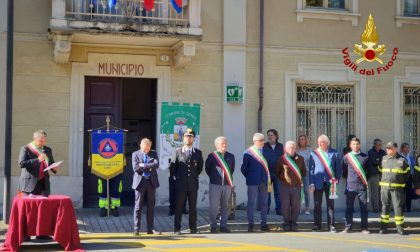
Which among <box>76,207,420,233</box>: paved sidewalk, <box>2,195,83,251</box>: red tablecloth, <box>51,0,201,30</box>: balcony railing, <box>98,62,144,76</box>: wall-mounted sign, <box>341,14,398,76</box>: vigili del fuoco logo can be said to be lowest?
<box>76,207,420,233</box>: paved sidewalk

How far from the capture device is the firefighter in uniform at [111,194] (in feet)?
48.4

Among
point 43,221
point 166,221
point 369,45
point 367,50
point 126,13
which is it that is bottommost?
point 166,221

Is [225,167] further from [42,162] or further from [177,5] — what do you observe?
[177,5]

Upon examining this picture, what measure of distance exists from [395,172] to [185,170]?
4181mm

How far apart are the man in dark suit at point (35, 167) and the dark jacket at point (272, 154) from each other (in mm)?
5019

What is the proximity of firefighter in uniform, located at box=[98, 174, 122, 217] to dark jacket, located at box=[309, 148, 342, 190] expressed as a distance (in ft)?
13.5

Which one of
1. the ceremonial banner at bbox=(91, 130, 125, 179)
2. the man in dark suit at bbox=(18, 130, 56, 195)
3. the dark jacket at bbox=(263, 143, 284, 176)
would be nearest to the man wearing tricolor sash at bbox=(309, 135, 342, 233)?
the dark jacket at bbox=(263, 143, 284, 176)

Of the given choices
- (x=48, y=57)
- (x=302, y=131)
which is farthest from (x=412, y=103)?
(x=48, y=57)

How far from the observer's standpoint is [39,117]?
50.9 feet

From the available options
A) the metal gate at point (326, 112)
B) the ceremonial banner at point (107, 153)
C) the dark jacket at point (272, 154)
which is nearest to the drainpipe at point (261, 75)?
the metal gate at point (326, 112)

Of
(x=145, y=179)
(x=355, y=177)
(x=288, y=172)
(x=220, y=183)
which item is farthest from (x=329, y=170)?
(x=145, y=179)

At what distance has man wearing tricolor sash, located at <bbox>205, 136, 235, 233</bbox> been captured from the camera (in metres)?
13.5

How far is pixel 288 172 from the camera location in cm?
1395

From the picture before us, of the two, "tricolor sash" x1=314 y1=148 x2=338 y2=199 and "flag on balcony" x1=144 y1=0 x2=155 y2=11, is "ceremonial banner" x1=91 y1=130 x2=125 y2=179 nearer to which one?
"flag on balcony" x1=144 y1=0 x2=155 y2=11
